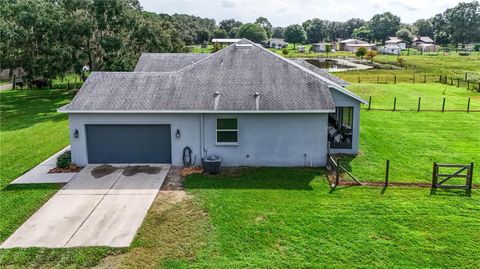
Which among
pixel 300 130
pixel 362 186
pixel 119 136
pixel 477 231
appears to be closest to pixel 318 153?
pixel 300 130

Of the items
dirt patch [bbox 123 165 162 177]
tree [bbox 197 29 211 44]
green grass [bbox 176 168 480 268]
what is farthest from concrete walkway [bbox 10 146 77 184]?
tree [bbox 197 29 211 44]

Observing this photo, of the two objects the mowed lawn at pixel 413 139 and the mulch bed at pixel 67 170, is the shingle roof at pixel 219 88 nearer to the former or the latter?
the mulch bed at pixel 67 170

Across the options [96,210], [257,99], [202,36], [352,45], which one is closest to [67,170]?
[96,210]

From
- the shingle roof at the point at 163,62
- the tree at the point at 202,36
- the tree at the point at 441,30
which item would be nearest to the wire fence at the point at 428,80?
the shingle roof at the point at 163,62

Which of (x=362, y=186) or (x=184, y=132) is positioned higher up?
(x=184, y=132)

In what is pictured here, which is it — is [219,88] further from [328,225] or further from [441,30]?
[441,30]

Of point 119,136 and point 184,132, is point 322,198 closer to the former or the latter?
point 184,132
